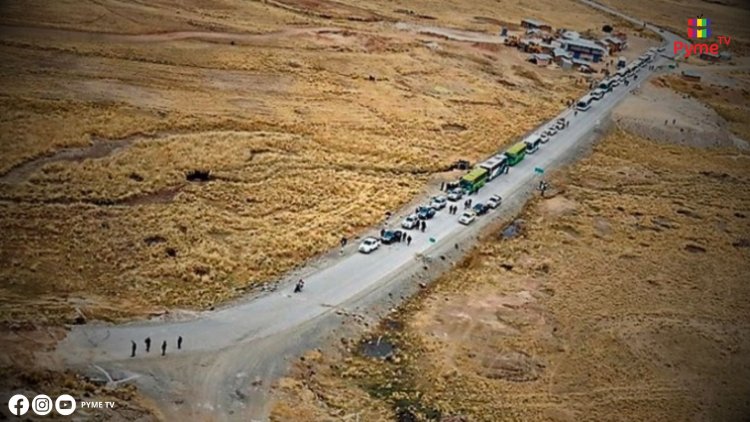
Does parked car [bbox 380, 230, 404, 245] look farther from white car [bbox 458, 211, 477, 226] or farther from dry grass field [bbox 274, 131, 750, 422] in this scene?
white car [bbox 458, 211, 477, 226]

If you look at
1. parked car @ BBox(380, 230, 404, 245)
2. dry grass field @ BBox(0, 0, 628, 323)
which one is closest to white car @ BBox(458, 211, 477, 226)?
dry grass field @ BBox(0, 0, 628, 323)

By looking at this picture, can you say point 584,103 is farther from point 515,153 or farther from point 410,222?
point 410,222

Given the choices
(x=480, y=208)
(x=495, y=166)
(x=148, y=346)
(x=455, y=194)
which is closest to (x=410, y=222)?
(x=480, y=208)

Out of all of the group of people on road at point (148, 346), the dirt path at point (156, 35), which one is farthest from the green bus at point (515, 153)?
the group of people on road at point (148, 346)

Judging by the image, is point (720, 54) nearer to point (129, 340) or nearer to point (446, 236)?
point (446, 236)

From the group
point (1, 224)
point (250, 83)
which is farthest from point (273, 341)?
point (250, 83)
